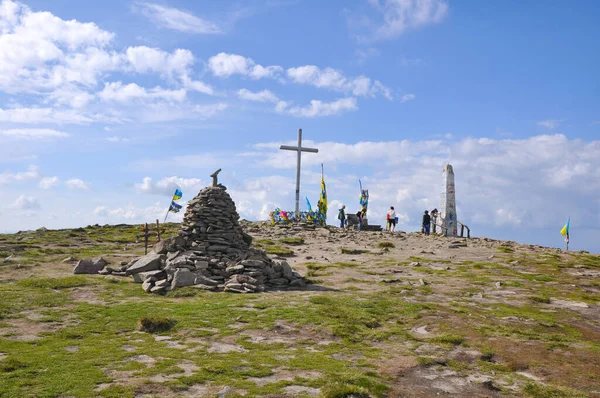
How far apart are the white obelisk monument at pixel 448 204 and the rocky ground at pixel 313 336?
62.5 ft

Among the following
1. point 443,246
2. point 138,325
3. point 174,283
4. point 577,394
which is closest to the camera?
point 577,394

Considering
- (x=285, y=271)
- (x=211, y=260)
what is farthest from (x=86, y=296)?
(x=285, y=271)

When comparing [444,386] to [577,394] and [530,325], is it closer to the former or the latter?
[577,394]

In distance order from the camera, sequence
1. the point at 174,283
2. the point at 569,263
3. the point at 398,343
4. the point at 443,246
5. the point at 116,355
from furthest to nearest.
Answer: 1. the point at 443,246
2. the point at 569,263
3. the point at 174,283
4. the point at 398,343
5. the point at 116,355

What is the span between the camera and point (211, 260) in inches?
869

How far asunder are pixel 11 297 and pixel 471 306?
1665 centimetres

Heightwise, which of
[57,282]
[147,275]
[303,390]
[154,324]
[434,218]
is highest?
[434,218]

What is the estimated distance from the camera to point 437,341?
44.8 feet

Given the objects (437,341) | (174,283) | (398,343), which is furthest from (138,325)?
(437,341)

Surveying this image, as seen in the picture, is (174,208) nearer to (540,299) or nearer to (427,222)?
(427,222)

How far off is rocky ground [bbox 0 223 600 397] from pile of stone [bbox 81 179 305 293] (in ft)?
2.63

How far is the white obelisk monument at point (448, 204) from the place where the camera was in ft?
147

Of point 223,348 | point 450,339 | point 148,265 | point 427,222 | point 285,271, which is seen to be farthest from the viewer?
point 427,222

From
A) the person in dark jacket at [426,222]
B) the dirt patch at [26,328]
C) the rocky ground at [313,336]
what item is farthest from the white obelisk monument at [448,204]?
the dirt patch at [26,328]
